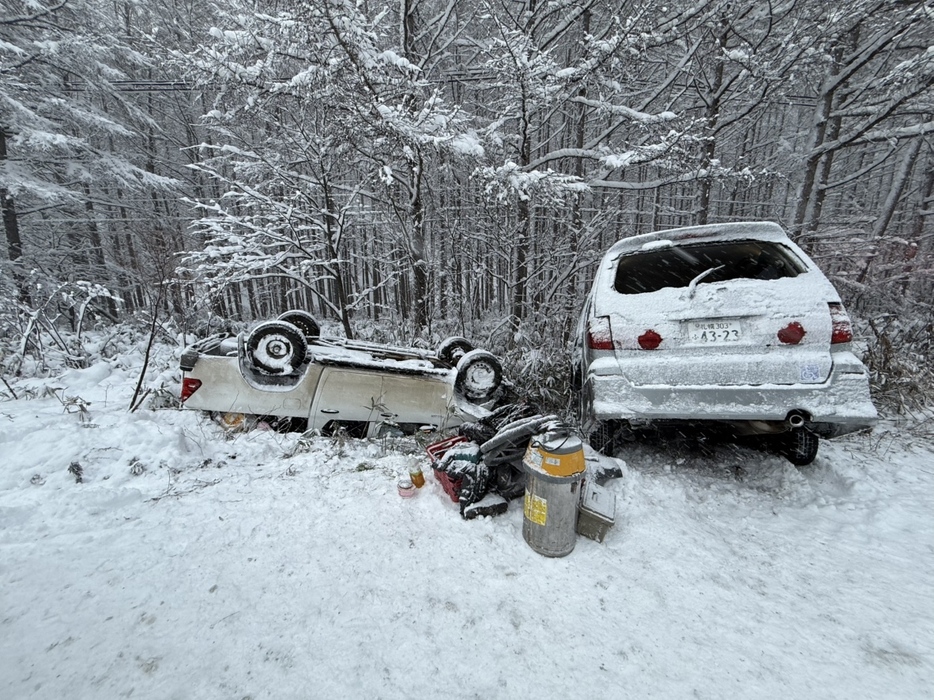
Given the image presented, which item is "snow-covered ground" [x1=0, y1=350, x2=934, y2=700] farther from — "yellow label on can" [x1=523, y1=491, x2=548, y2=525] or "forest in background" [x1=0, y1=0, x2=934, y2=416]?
"forest in background" [x1=0, y1=0, x2=934, y2=416]

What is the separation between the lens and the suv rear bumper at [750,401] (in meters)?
2.45

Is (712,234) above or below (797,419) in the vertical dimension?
above

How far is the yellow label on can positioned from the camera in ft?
6.93

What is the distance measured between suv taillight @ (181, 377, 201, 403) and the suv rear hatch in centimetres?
362

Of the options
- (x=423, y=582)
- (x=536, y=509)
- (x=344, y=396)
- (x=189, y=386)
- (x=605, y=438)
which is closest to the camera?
(x=423, y=582)

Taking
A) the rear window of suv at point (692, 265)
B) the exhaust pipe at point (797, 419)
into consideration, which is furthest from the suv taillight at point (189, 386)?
the exhaust pipe at point (797, 419)

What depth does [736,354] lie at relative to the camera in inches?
103

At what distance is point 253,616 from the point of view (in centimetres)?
175

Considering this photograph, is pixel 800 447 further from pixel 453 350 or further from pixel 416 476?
pixel 453 350

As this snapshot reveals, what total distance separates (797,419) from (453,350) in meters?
3.36

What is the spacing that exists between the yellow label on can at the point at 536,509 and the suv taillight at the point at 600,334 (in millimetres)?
1254

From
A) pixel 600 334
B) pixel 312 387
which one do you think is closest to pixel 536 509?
pixel 600 334

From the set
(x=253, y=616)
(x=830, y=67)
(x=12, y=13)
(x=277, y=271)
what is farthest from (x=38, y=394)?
(x=830, y=67)

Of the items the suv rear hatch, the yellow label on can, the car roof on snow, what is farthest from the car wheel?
the yellow label on can
